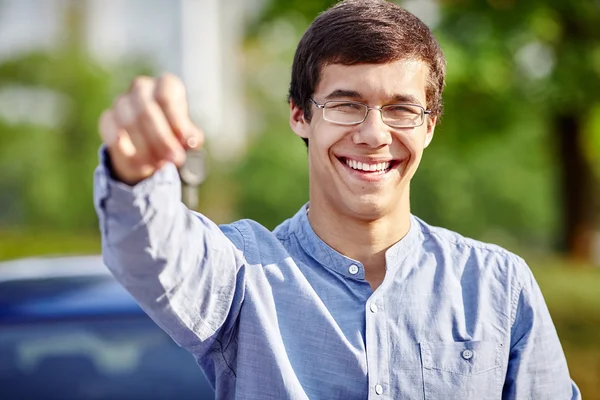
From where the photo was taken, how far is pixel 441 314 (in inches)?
85.7

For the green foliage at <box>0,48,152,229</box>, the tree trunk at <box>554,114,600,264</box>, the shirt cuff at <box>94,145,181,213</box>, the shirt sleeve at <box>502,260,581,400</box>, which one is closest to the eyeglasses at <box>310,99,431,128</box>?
the shirt sleeve at <box>502,260,581,400</box>

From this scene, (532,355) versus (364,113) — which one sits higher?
(364,113)

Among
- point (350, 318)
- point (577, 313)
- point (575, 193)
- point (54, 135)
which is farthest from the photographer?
point (54, 135)

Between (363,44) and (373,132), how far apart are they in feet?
0.68

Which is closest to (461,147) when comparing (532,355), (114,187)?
(532,355)

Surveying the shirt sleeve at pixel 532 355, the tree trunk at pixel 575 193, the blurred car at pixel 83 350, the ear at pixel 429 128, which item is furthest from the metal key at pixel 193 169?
the tree trunk at pixel 575 193

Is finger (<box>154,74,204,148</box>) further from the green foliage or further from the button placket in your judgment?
the green foliage

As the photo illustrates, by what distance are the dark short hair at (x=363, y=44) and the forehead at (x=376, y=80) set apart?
0.05 ft

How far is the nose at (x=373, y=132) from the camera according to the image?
84.0 inches

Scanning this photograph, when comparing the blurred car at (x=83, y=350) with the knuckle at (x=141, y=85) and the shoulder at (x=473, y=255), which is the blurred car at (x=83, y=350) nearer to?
→ the shoulder at (x=473, y=255)

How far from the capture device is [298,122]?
7.70ft

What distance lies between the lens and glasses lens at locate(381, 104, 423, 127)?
215 cm

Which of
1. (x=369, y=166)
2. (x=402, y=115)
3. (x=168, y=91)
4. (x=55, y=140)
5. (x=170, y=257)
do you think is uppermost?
(x=168, y=91)

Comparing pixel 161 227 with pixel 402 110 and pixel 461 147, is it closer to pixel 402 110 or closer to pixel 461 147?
pixel 402 110
